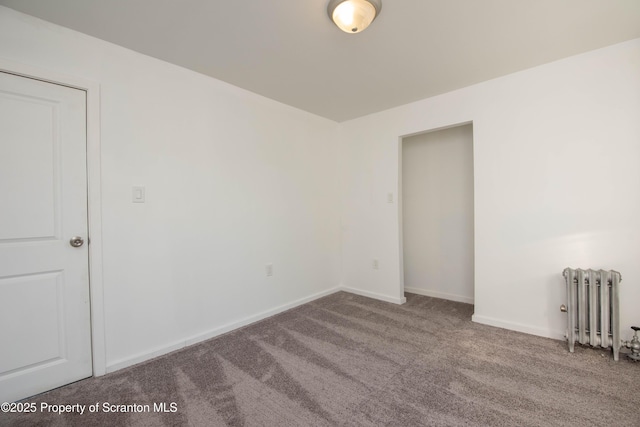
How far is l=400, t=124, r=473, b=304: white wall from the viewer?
3506mm

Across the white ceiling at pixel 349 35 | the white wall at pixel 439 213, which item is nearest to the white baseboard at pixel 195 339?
the white wall at pixel 439 213

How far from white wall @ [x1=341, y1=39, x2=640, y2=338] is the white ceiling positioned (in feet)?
0.77

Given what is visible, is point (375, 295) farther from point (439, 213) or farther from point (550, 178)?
point (550, 178)

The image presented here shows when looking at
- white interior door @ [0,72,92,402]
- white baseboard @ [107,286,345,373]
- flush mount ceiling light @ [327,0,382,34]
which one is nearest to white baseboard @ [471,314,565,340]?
white baseboard @ [107,286,345,373]

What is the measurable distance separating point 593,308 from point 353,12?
9.09ft

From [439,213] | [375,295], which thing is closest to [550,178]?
[439,213]

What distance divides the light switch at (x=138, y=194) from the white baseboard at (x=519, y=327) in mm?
3255

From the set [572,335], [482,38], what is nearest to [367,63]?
[482,38]

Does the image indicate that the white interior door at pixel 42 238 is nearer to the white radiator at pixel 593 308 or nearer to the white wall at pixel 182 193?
the white wall at pixel 182 193

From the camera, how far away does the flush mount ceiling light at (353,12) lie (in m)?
1.65

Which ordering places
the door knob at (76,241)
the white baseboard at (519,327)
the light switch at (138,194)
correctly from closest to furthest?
the door knob at (76,241)
the light switch at (138,194)
the white baseboard at (519,327)

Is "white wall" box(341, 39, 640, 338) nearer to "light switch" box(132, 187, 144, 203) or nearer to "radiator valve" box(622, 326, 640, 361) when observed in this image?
"radiator valve" box(622, 326, 640, 361)

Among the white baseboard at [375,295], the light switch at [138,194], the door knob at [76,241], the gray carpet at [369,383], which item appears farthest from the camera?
the white baseboard at [375,295]

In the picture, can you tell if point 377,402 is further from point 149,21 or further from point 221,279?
point 149,21
